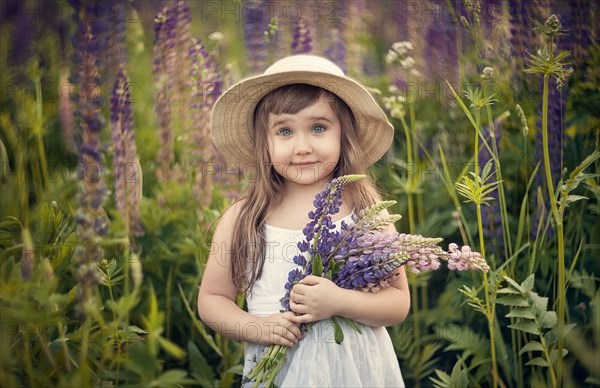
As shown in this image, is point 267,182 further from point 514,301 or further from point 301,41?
point 301,41

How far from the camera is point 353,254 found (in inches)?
77.4

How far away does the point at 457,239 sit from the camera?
120 inches

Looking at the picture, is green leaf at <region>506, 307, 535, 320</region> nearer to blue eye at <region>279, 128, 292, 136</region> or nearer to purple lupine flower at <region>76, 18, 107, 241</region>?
blue eye at <region>279, 128, 292, 136</region>

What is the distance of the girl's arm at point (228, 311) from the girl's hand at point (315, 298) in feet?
0.20

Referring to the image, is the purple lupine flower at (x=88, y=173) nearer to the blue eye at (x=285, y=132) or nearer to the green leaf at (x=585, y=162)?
the blue eye at (x=285, y=132)

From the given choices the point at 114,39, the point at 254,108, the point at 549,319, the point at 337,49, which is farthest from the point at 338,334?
the point at 337,49

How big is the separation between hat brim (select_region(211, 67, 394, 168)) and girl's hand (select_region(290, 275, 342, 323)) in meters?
0.58

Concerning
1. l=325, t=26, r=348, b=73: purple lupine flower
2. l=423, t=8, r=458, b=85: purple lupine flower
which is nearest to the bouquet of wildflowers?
l=423, t=8, r=458, b=85: purple lupine flower

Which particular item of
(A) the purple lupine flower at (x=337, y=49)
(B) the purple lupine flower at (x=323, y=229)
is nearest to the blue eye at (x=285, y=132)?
(B) the purple lupine flower at (x=323, y=229)

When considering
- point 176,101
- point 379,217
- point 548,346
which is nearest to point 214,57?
point 176,101

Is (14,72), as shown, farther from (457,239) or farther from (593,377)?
(593,377)

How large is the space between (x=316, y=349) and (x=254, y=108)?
0.77 m

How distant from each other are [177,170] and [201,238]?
0.42 metres

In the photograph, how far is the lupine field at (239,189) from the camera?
2025 millimetres
